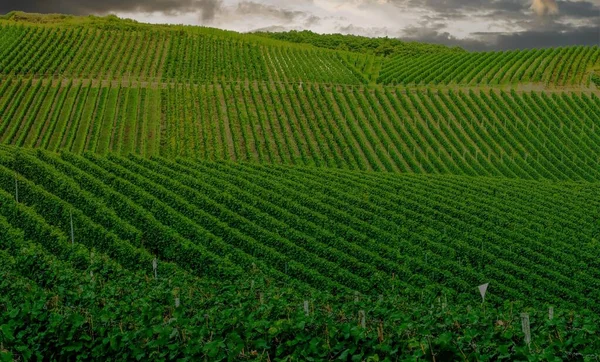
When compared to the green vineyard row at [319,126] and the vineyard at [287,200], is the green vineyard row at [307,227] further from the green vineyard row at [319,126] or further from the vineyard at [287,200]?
the green vineyard row at [319,126]

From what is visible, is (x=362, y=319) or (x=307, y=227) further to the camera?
(x=307, y=227)

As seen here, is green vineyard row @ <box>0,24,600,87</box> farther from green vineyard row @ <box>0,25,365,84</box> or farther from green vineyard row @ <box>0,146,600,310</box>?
green vineyard row @ <box>0,146,600,310</box>

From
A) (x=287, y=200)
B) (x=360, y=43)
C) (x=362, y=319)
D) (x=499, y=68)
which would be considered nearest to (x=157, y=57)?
(x=499, y=68)

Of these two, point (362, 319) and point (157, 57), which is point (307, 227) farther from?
point (157, 57)

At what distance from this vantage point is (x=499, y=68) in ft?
254

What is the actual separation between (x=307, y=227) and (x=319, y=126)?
2844 cm

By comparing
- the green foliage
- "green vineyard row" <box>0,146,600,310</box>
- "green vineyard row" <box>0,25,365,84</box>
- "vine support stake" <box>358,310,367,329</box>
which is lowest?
"green vineyard row" <box>0,146,600,310</box>

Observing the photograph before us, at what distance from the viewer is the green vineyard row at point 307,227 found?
21.9m

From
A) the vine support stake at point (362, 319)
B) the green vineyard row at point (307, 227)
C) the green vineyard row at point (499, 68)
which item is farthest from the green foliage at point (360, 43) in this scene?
the vine support stake at point (362, 319)

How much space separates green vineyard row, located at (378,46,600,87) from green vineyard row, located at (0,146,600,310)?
3813cm

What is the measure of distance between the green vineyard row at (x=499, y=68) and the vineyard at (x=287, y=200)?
0.48 m

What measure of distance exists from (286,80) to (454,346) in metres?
59.4

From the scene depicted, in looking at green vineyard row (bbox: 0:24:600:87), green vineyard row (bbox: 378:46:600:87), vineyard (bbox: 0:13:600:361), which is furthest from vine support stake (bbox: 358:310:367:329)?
green vineyard row (bbox: 378:46:600:87)

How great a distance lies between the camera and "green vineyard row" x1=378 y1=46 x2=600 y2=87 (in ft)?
232
